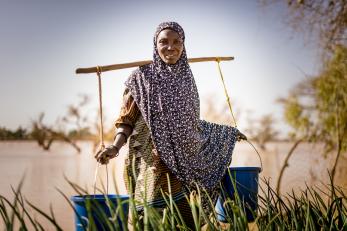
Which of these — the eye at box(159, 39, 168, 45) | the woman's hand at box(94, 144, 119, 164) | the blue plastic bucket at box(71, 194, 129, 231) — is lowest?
the blue plastic bucket at box(71, 194, 129, 231)

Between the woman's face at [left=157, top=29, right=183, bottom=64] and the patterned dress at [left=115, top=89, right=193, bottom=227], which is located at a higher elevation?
the woman's face at [left=157, top=29, right=183, bottom=64]

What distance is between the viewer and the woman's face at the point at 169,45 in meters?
2.51

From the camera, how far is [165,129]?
8.06 ft

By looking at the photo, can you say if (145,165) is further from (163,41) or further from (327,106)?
(327,106)

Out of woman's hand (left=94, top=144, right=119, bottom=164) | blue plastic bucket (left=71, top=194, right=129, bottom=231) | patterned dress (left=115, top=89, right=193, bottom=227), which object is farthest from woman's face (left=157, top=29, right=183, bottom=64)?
blue plastic bucket (left=71, top=194, right=129, bottom=231)

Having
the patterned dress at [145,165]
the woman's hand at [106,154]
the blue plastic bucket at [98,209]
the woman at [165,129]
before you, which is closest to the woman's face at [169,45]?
the woman at [165,129]

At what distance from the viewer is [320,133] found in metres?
6.88

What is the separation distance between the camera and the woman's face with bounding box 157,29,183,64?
2.51 metres

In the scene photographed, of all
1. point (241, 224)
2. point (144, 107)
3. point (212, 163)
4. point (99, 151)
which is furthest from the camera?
point (212, 163)

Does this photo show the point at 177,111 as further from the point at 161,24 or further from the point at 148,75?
the point at 161,24

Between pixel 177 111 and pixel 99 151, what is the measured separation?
0.55 metres

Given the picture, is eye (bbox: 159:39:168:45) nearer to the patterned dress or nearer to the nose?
the nose

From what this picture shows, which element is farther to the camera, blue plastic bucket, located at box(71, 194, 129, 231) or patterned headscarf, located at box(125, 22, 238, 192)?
patterned headscarf, located at box(125, 22, 238, 192)

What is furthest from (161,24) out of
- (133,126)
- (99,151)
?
(99,151)
